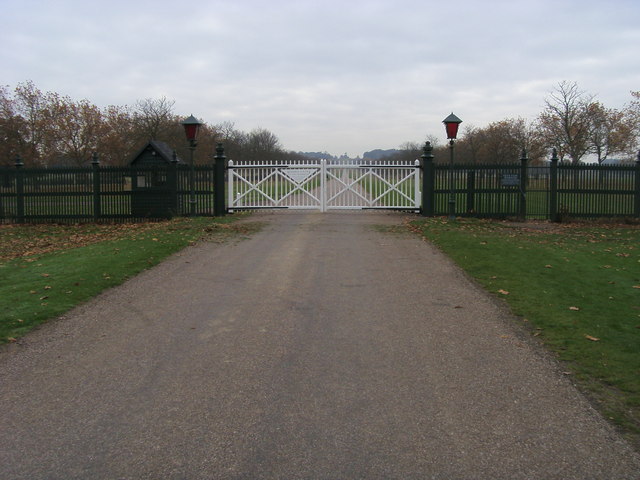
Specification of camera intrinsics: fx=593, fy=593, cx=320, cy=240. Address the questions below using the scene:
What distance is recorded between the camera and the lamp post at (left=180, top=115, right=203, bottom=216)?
18641mm

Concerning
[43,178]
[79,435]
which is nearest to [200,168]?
[43,178]

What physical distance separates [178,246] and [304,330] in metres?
6.84

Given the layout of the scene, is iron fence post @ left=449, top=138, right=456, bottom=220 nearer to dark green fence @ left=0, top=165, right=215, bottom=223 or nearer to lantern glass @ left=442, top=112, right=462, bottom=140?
lantern glass @ left=442, top=112, right=462, bottom=140

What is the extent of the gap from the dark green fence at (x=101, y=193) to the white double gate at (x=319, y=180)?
3.91 ft

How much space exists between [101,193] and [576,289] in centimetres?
1670

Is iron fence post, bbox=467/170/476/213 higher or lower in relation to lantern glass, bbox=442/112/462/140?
lower

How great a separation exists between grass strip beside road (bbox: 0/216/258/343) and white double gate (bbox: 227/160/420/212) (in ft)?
8.36

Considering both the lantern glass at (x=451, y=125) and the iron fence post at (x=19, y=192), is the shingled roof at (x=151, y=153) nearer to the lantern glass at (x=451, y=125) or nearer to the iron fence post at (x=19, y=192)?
the iron fence post at (x=19, y=192)

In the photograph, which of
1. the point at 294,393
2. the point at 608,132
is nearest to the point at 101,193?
the point at 294,393

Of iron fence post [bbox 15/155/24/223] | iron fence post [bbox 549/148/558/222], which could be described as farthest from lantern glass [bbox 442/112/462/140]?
iron fence post [bbox 15/155/24/223]

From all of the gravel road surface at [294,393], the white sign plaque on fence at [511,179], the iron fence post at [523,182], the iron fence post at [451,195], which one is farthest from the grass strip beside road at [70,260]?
the iron fence post at [523,182]

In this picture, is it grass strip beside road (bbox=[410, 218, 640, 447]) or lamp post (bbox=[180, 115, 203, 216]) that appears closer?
grass strip beside road (bbox=[410, 218, 640, 447])

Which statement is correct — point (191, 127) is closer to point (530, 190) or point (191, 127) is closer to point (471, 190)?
point (471, 190)

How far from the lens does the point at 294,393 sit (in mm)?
4906
